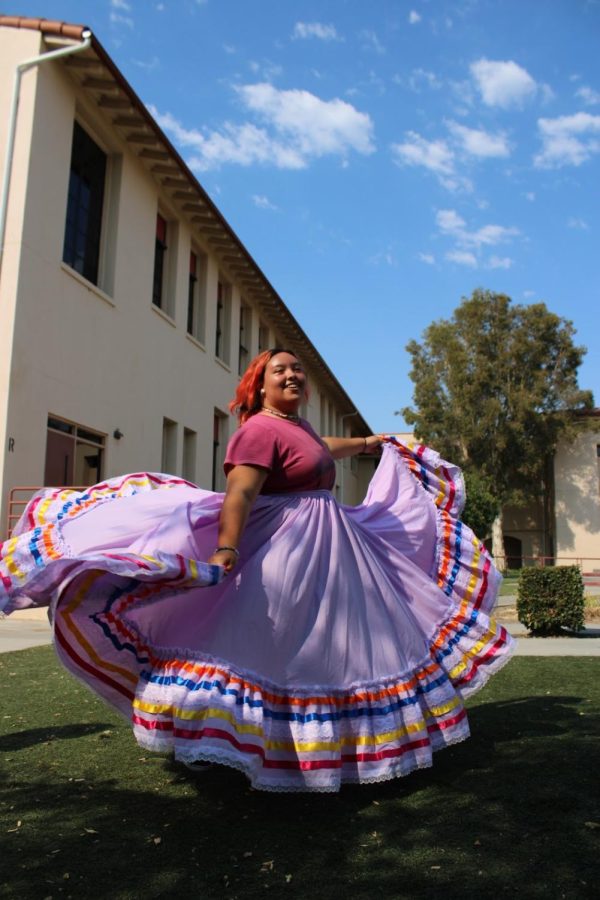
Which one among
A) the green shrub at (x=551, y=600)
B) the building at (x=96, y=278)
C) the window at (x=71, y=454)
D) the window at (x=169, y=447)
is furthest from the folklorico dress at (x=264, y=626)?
the window at (x=169, y=447)

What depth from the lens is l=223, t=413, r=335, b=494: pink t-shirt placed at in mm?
2887

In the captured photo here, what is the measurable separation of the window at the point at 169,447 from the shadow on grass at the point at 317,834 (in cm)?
1208

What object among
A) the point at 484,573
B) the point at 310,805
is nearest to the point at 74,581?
the point at 310,805

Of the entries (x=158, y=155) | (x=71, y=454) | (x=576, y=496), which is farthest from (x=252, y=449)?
(x=576, y=496)

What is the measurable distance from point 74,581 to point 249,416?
1.13 metres

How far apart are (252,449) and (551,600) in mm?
7009

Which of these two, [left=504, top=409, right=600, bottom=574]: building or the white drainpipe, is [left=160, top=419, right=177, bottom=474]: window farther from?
[left=504, top=409, right=600, bottom=574]: building

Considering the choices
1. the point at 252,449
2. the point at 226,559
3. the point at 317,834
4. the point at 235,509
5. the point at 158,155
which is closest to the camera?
the point at 317,834

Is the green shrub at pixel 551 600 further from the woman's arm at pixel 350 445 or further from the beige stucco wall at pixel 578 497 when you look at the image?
the beige stucco wall at pixel 578 497

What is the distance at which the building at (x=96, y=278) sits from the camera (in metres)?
10.0

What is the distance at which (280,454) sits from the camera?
297cm

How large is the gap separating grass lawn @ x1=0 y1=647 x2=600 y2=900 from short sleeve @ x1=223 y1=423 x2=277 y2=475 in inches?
50.3

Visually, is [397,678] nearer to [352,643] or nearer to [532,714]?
[352,643]

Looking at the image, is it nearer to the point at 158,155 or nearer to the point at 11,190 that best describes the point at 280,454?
the point at 11,190
